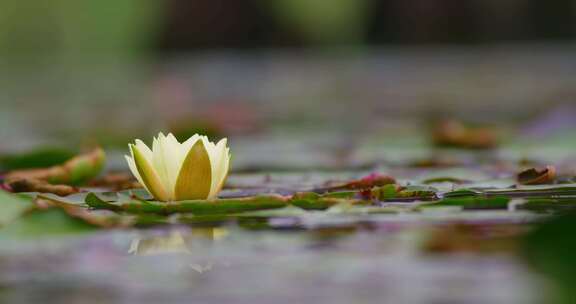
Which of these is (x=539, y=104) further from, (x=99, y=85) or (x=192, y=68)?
(x=192, y=68)

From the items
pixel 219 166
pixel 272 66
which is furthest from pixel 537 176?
pixel 272 66

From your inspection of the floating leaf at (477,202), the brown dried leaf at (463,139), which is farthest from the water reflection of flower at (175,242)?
the brown dried leaf at (463,139)

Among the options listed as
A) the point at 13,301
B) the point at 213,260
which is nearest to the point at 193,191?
the point at 213,260

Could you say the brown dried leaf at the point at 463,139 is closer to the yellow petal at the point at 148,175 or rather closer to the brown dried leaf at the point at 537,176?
the brown dried leaf at the point at 537,176

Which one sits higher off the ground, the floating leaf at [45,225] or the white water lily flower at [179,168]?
the white water lily flower at [179,168]

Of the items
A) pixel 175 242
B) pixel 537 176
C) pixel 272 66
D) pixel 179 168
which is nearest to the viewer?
pixel 175 242

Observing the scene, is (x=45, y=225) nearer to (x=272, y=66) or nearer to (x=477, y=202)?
(x=477, y=202)

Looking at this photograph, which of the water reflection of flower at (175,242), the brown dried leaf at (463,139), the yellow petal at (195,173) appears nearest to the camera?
the water reflection of flower at (175,242)
